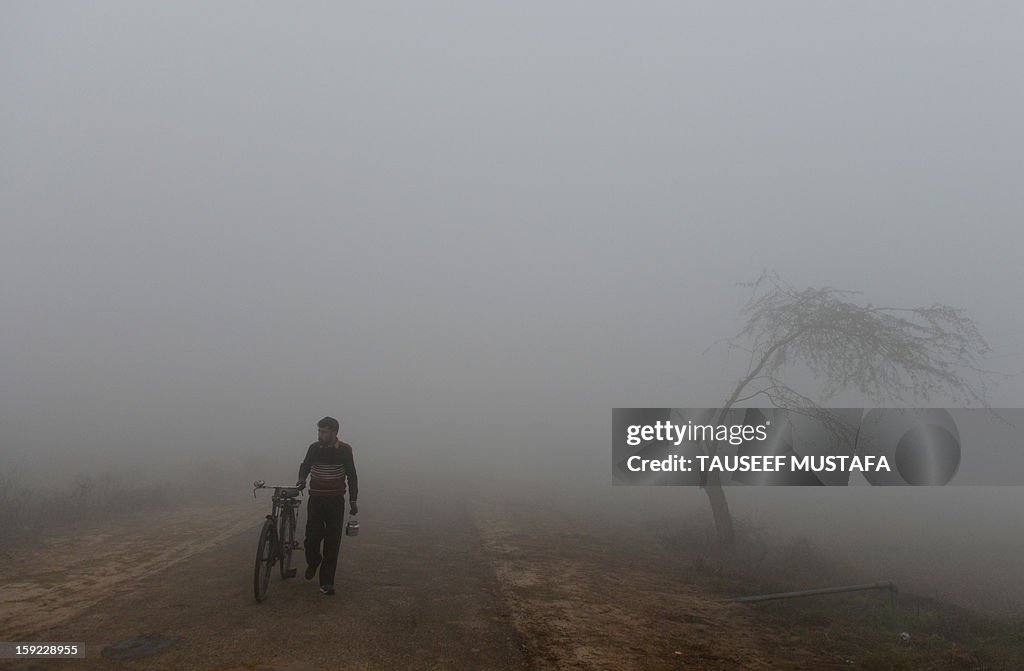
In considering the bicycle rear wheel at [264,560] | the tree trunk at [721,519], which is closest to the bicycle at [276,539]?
the bicycle rear wheel at [264,560]

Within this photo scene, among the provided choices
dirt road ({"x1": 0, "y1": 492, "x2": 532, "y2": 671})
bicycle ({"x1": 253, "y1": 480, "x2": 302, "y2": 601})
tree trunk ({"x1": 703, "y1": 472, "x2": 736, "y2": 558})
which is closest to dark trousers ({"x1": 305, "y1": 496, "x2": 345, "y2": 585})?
bicycle ({"x1": 253, "y1": 480, "x2": 302, "y2": 601})

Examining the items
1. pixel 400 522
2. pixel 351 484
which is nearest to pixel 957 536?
pixel 400 522

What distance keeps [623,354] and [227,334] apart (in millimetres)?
95461

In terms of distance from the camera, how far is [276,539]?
8.57m

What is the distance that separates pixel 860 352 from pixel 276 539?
1282 cm

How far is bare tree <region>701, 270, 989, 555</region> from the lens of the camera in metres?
13.7

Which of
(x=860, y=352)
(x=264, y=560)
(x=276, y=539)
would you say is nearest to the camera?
(x=264, y=560)

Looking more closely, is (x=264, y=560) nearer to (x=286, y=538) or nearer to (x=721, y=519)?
(x=286, y=538)

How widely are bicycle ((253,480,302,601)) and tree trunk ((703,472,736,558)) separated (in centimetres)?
913

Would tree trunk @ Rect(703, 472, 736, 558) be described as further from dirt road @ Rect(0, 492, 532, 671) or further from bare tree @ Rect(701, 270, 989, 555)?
dirt road @ Rect(0, 492, 532, 671)

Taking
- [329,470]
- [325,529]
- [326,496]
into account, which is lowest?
[325,529]

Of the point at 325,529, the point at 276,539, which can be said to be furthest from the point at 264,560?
the point at 325,529

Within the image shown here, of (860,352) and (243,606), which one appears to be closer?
(243,606)

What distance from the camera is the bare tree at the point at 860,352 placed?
540 inches
